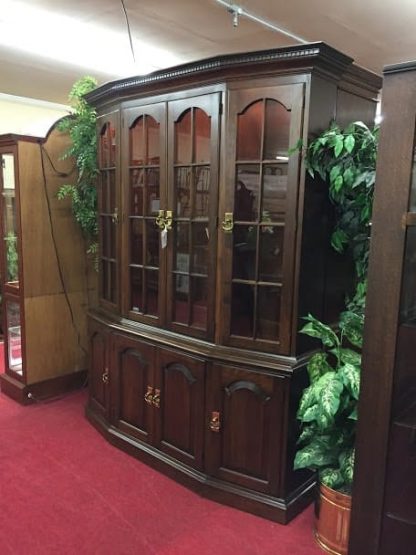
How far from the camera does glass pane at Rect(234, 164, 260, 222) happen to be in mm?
2158

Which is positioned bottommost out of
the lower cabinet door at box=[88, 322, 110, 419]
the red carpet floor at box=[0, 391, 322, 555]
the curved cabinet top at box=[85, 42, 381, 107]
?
the red carpet floor at box=[0, 391, 322, 555]

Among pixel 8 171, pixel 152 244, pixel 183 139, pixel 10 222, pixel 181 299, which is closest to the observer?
pixel 183 139

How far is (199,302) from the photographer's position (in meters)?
2.43

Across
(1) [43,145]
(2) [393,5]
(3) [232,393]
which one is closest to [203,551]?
(3) [232,393]

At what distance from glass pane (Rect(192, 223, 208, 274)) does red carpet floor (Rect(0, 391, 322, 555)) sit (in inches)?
47.6

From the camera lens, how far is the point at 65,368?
3.68m

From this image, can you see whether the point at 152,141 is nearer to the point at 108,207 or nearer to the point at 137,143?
the point at 137,143

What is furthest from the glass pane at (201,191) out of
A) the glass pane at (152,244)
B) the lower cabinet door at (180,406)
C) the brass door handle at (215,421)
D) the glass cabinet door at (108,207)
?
the brass door handle at (215,421)

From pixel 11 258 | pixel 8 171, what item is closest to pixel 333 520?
pixel 11 258

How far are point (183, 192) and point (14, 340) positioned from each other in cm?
211

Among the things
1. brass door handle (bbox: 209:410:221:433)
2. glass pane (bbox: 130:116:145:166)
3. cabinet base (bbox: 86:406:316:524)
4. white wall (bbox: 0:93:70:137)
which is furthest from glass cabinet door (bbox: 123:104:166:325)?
white wall (bbox: 0:93:70:137)

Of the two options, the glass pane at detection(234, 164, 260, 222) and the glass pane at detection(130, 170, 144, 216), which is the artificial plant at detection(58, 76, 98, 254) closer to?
the glass pane at detection(130, 170, 144, 216)

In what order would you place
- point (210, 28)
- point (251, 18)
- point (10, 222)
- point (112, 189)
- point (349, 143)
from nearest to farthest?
point (349, 143), point (112, 189), point (251, 18), point (210, 28), point (10, 222)

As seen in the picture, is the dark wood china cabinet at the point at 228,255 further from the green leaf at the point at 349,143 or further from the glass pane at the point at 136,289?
the green leaf at the point at 349,143
